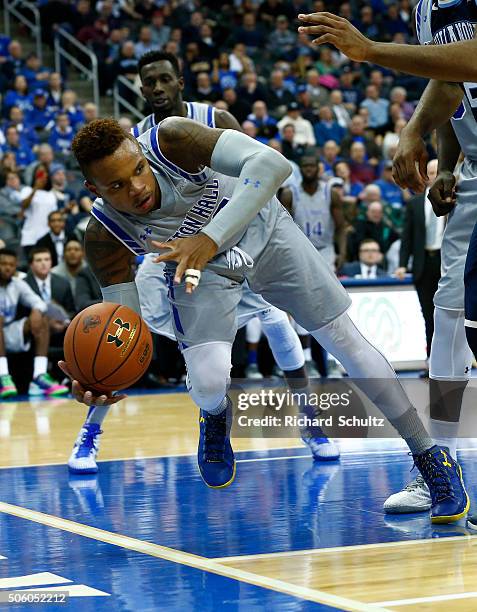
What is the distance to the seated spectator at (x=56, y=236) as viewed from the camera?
12.0 m

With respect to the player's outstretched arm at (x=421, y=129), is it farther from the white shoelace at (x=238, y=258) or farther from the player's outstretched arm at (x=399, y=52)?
the player's outstretched arm at (x=399, y=52)

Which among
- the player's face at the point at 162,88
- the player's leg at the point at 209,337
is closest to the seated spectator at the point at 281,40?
the player's face at the point at 162,88

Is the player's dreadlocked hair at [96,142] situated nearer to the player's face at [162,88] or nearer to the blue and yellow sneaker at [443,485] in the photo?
the blue and yellow sneaker at [443,485]

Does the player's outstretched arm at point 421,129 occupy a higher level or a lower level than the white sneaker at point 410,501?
higher

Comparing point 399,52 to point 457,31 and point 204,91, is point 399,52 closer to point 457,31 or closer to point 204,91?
point 457,31

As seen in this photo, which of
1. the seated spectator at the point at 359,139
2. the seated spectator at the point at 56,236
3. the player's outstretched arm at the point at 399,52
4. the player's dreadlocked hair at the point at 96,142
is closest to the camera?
the player's outstretched arm at the point at 399,52

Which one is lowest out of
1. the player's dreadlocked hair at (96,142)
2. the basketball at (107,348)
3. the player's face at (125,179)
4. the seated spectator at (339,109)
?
the basketball at (107,348)

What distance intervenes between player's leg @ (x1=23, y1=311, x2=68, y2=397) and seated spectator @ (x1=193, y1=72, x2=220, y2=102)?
617 centimetres

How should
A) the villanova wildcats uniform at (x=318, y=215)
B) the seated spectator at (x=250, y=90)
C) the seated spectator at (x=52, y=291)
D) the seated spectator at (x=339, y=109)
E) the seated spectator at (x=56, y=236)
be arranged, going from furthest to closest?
the seated spectator at (x=339, y=109), the seated spectator at (x=250, y=90), the seated spectator at (x=56, y=236), the villanova wildcats uniform at (x=318, y=215), the seated spectator at (x=52, y=291)

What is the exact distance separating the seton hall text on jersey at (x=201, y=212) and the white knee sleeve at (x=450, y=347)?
104 cm

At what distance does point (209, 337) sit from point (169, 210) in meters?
0.54

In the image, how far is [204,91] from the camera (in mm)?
16438

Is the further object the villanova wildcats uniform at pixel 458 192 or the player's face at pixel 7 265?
the player's face at pixel 7 265

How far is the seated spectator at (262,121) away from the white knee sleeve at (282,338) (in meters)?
9.62
